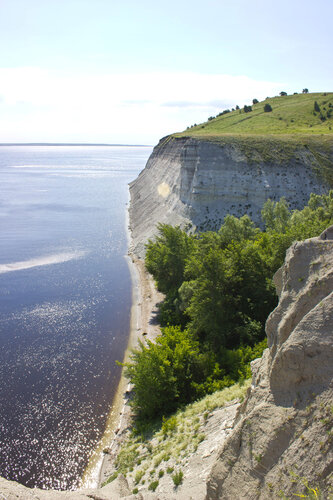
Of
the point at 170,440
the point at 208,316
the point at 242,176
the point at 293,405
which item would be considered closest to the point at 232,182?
the point at 242,176

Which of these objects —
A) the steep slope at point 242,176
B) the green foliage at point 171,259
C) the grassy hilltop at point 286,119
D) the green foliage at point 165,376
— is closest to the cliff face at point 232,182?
the steep slope at point 242,176

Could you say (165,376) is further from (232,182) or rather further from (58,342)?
(232,182)

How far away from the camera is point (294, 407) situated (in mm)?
9711

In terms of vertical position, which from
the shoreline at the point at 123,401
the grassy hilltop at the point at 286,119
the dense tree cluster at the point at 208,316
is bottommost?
the shoreline at the point at 123,401

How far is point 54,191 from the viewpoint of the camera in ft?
424

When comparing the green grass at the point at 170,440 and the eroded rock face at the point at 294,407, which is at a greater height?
the eroded rock face at the point at 294,407

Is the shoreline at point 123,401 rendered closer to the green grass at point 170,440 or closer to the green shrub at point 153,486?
the green grass at point 170,440

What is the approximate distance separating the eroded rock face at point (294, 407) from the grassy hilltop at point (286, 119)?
53423 millimetres

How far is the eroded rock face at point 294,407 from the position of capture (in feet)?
28.9

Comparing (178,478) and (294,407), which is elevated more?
(294,407)

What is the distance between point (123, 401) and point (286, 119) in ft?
247

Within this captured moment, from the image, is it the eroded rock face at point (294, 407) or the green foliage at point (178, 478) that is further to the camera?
the green foliage at point (178, 478)

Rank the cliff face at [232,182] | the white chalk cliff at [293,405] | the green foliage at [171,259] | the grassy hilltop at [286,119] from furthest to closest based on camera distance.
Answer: the grassy hilltop at [286,119] → the cliff face at [232,182] → the green foliage at [171,259] → the white chalk cliff at [293,405]

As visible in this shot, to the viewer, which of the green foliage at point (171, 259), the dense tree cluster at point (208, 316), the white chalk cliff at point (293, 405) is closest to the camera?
the white chalk cliff at point (293, 405)
